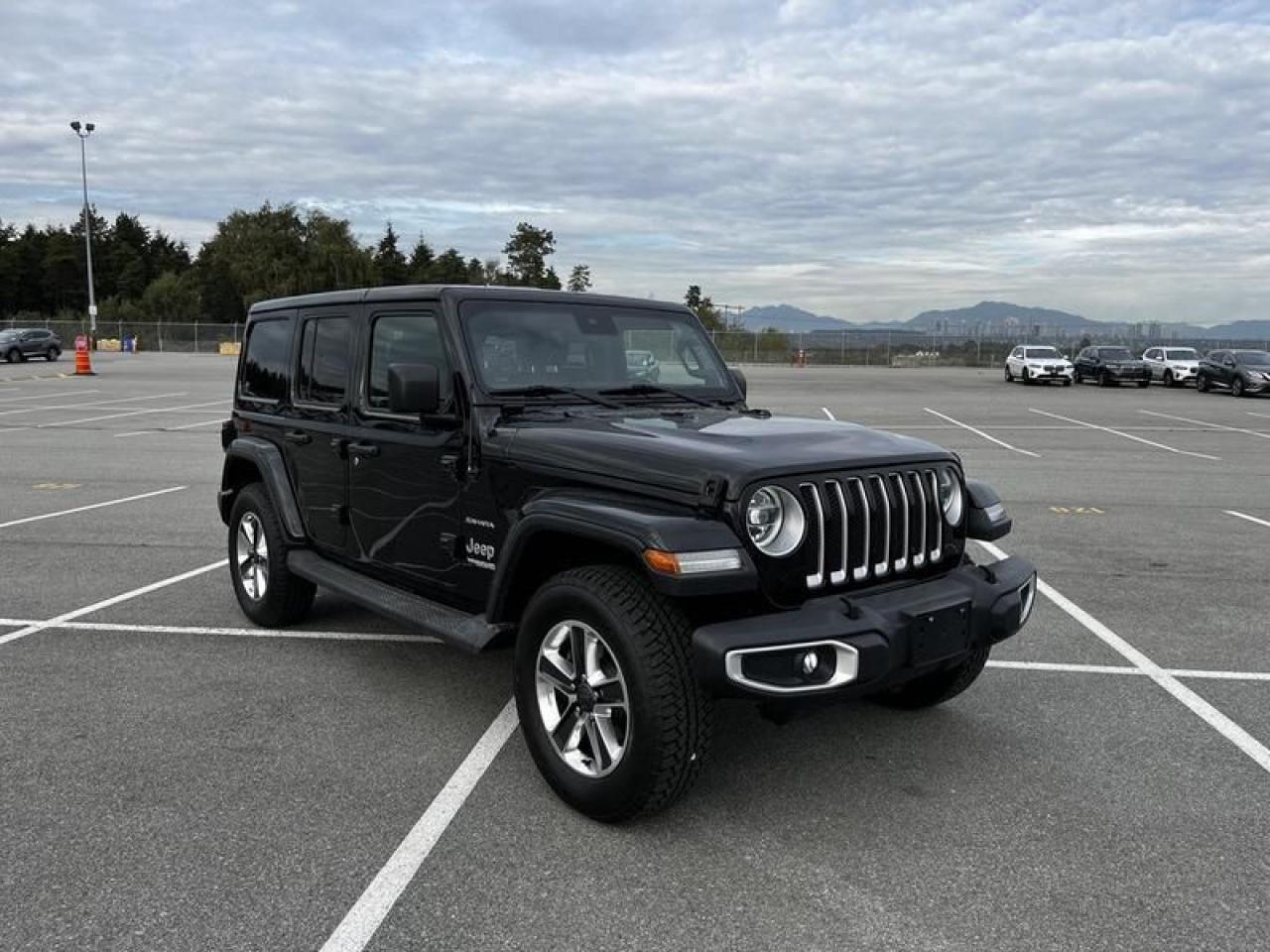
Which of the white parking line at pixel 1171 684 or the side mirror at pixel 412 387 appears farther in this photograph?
the white parking line at pixel 1171 684

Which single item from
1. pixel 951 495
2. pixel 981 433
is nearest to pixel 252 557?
pixel 951 495

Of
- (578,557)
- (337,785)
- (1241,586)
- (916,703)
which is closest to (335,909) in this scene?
(337,785)

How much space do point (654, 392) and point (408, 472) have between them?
3.85ft

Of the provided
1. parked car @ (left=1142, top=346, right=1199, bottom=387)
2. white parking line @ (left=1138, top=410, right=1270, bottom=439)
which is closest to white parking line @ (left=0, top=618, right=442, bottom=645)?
white parking line @ (left=1138, top=410, right=1270, bottom=439)

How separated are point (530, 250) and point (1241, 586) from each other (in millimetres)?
72765

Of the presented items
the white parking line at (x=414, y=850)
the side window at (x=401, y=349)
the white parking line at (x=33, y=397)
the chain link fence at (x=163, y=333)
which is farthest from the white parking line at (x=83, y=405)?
the chain link fence at (x=163, y=333)

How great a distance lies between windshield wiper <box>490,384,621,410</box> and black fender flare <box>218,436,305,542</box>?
178 centimetres

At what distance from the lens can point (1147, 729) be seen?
4348 mm

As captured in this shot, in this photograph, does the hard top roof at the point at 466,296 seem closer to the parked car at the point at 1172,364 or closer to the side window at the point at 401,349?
the side window at the point at 401,349

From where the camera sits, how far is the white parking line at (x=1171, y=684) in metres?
4.18

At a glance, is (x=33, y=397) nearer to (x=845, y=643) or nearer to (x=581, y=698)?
(x=581, y=698)

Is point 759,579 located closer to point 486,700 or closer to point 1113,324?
point 486,700

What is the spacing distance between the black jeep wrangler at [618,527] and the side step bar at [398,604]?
14 millimetres

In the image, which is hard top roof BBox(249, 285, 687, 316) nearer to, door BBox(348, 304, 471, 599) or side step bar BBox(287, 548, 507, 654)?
door BBox(348, 304, 471, 599)
